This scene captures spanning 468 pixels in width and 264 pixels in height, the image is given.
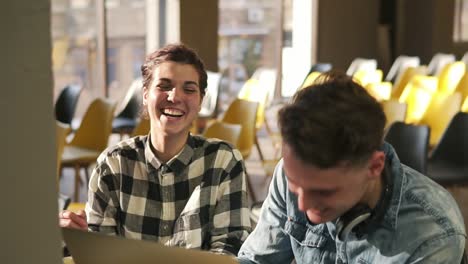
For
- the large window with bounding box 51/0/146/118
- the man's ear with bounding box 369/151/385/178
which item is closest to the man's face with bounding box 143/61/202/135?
the man's ear with bounding box 369/151/385/178

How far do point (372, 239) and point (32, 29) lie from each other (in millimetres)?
867

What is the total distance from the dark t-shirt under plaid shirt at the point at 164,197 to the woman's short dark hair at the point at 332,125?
0.85 meters

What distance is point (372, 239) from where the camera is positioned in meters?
A: 1.34

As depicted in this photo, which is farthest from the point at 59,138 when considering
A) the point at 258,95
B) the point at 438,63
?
the point at 438,63

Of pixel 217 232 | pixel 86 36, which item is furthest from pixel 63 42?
pixel 217 232

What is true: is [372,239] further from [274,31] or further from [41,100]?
[274,31]

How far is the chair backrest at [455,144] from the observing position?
4.22 m

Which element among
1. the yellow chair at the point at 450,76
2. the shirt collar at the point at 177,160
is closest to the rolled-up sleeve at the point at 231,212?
Result: the shirt collar at the point at 177,160

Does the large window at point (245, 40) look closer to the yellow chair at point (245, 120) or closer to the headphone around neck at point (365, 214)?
the yellow chair at point (245, 120)

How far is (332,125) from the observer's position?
1.16 meters

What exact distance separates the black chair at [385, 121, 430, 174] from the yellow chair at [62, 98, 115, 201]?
197 cm

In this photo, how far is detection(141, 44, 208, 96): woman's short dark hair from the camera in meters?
2.11

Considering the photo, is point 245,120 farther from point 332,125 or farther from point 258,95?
point 332,125

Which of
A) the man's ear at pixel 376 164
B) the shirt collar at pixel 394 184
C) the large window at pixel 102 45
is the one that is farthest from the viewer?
the large window at pixel 102 45
